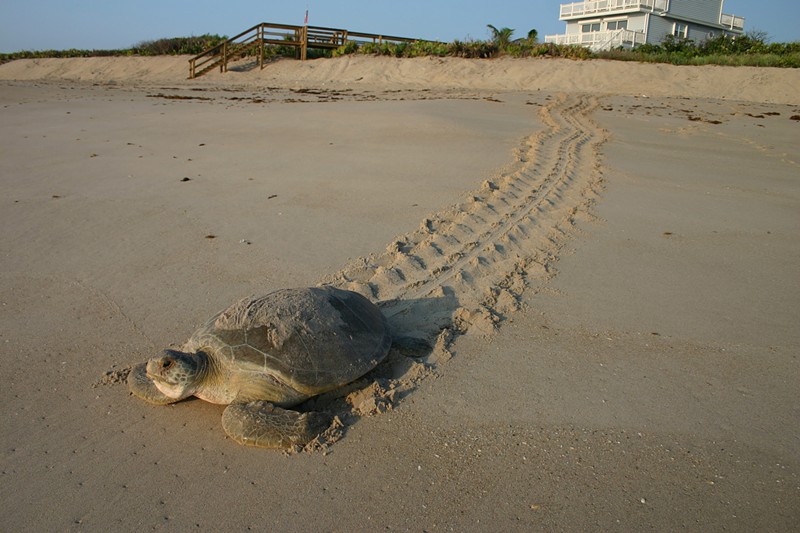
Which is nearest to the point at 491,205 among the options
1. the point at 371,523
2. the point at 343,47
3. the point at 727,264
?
the point at 727,264

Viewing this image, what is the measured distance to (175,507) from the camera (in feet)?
6.44

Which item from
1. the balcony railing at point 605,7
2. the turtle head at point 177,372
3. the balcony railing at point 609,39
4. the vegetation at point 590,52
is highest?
the balcony railing at point 605,7

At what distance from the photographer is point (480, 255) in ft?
13.2

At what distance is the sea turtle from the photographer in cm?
229

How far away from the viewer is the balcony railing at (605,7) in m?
30.6

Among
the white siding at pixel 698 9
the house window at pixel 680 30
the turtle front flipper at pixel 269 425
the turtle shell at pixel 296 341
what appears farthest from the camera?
the house window at pixel 680 30

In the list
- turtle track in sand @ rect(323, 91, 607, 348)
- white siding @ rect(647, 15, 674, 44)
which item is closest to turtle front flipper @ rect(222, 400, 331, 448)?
turtle track in sand @ rect(323, 91, 607, 348)

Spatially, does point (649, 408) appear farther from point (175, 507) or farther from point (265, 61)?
point (265, 61)

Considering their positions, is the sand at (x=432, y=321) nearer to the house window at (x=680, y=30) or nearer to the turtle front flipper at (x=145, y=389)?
the turtle front flipper at (x=145, y=389)

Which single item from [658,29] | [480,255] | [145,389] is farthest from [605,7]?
[145,389]

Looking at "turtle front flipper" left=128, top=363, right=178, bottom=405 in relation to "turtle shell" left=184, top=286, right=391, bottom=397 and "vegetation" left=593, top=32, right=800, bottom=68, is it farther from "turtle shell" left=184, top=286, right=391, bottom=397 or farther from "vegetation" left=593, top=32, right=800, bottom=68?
"vegetation" left=593, top=32, right=800, bottom=68

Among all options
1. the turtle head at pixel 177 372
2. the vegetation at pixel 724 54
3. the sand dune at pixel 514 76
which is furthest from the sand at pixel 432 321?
the vegetation at pixel 724 54

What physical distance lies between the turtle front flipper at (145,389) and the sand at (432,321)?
0.06 metres

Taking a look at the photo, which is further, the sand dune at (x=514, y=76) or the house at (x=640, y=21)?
the house at (x=640, y=21)
